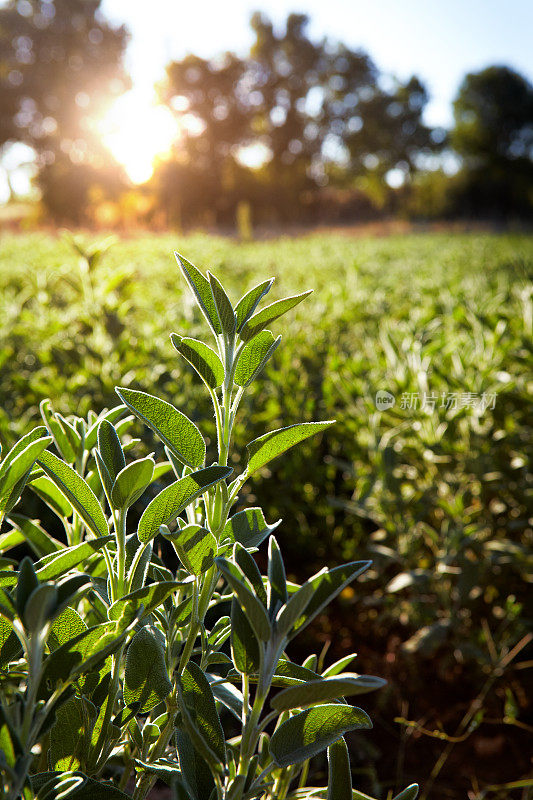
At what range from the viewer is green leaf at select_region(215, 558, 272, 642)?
636 millimetres

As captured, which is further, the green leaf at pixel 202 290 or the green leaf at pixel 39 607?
the green leaf at pixel 202 290

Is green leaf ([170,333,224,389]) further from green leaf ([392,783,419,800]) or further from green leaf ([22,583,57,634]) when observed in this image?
green leaf ([392,783,419,800])

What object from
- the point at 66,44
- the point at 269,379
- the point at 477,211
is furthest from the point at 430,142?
the point at 269,379

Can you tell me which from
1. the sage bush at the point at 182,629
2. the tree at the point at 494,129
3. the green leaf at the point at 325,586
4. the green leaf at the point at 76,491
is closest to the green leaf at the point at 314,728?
the sage bush at the point at 182,629

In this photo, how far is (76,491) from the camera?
837 millimetres

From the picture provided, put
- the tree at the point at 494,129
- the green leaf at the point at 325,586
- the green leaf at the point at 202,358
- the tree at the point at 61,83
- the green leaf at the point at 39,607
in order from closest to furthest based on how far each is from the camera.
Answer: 1. the green leaf at the point at 39,607
2. the green leaf at the point at 325,586
3. the green leaf at the point at 202,358
4. the tree at the point at 61,83
5. the tree at the point at 494,129

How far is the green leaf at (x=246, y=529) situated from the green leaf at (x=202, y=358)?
182mm

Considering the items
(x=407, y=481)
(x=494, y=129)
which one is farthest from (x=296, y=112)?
(x=407, y=481)

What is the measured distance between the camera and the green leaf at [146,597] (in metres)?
0.72

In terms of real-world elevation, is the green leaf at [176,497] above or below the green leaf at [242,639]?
above

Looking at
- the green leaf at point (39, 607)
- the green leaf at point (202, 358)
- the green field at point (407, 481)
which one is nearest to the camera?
the green leaf at point (39, 607)

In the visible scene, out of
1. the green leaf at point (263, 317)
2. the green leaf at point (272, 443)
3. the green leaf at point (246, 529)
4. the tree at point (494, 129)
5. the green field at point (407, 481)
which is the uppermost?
the tree at point (494, 129)

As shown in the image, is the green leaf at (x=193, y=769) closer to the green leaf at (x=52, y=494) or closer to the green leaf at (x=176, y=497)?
the green leaf at (x=176, y=497)

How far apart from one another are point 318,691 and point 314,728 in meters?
0.13
